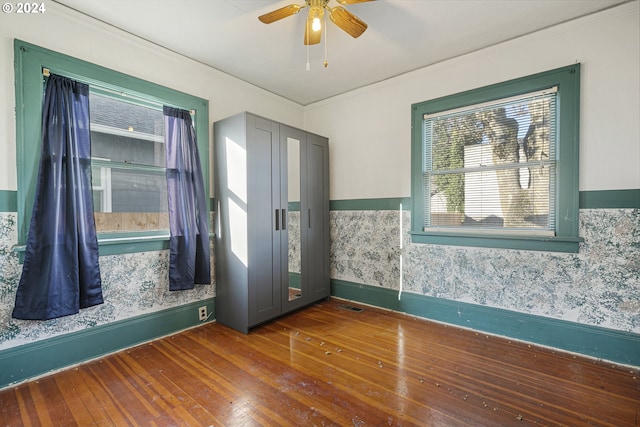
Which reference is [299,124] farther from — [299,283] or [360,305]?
[360,305]

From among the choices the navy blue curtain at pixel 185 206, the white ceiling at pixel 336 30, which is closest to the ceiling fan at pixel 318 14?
the white ceiling at pixel 336 30

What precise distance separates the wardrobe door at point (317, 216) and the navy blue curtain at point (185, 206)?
1.22 metres

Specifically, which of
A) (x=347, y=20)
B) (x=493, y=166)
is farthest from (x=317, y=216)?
(x=347, y=20)

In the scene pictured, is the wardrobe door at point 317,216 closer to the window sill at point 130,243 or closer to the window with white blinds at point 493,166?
the window with white blinds at point 493,166

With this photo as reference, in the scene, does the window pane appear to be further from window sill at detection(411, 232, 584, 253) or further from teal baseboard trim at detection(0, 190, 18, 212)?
window sill at detection(411, 232, 584, 253)

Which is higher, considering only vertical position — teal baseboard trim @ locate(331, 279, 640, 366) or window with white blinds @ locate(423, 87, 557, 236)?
window with white blinds @ locate(423, 87, 557, 236)

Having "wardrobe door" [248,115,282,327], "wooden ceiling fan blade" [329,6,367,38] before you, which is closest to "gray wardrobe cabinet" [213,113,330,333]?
"wardrobe door" [248,115,282,327]

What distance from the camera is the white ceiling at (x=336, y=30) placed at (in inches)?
89.6

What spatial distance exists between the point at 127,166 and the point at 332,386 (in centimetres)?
258

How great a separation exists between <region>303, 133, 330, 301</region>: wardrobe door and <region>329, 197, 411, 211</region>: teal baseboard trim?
→ 186mm

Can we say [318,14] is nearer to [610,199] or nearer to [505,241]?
[505,241]

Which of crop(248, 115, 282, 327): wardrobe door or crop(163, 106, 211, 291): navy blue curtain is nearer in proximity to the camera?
crop(163, 106, 211, 291): navy blue curtain

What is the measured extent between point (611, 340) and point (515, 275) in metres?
0.78

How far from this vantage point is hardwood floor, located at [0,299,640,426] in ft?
5.75
